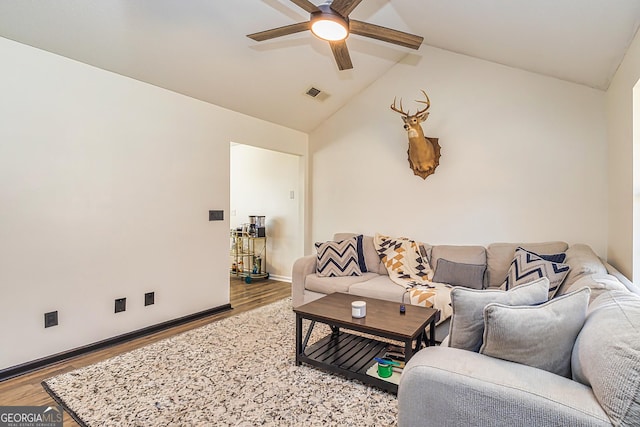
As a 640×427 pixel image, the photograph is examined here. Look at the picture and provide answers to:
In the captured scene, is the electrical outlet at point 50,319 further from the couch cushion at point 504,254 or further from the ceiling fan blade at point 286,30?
the couch cushion at point 504,254

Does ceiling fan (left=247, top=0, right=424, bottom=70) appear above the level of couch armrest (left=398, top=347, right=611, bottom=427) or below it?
above

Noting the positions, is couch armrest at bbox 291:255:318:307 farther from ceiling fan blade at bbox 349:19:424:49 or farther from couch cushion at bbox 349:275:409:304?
ceiling fan blade at bbox 349:19:424:49

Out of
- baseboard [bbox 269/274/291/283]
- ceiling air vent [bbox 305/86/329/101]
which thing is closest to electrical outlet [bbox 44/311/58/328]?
baseboard [bbox 269/274/291/283]

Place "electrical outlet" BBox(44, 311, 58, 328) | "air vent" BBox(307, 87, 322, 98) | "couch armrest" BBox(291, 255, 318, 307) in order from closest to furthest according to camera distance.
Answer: "electrical outlet" BBox(44, 311, 58, 328) < "couch armrest" BBox(291, 255, 318, 307) < "air vent" BBox(307, 87, 322, 98)

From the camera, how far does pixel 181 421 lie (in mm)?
1895

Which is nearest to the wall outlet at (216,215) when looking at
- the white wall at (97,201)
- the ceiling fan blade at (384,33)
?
the white wall at (97,201)

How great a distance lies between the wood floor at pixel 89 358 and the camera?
2.14 metres

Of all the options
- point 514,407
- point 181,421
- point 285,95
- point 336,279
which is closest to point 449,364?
point 514,407

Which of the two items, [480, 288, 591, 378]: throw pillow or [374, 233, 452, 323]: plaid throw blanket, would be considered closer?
[480, 288, 591, 378]: throw pillow

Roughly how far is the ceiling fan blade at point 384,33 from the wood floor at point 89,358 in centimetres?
293

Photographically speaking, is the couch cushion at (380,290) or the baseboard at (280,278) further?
the baseboard at (280,278)

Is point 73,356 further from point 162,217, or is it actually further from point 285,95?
point 285,95

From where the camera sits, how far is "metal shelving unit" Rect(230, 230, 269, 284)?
553 centimetres

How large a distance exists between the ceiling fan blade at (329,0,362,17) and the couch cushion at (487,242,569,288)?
2665 mm
